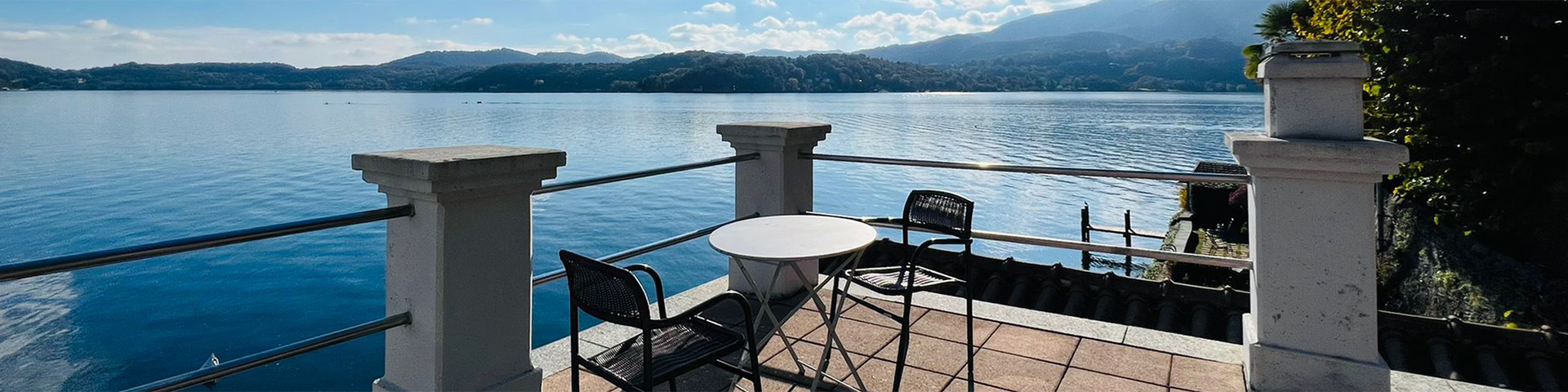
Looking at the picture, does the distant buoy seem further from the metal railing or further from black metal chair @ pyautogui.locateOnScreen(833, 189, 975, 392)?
black metal chair @ pyautogui.locateOnScreen(833, 189, 975, 392)

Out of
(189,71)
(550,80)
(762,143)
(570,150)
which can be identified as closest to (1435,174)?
(762,143)

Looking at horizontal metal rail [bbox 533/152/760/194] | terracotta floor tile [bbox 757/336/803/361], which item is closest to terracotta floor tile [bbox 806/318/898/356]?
terracotta floor tile [bbox 757/336/803/361]

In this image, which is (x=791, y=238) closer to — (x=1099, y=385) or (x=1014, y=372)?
(x=1014, y=372)

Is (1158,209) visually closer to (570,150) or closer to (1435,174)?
(1435,174)

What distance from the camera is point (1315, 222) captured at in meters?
3.03

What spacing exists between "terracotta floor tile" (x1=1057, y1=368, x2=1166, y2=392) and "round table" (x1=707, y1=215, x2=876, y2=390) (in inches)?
36.7

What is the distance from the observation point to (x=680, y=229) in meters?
28.9

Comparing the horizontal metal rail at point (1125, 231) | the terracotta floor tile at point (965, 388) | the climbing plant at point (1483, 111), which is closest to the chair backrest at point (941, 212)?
the terracotta floor tile at point (965, 388)

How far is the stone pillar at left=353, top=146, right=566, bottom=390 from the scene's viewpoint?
2508 millimetres

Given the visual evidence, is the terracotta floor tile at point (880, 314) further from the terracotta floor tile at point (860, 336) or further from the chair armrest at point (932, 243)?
the chair armrest at point (932, 243)

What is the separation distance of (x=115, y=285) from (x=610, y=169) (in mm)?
18510

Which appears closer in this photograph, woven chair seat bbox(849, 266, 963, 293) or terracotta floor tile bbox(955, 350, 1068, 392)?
woven chair seat bbox(849, 266, 963, 293)

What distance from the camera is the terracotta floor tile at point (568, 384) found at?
3.36m

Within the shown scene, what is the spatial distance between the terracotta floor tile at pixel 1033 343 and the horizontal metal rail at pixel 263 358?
9.03 feet
